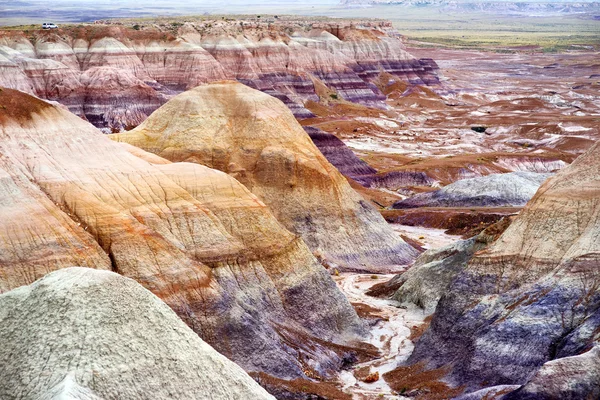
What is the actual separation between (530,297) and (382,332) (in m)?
9.61

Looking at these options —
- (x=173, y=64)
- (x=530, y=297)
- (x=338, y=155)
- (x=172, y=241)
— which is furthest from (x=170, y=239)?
(x=173, y=64)

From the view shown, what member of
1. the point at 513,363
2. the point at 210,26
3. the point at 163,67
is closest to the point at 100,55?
the point at 163,67

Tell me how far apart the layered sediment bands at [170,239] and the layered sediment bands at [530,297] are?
17.8 ft

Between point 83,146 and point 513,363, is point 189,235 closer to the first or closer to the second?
point 83,146

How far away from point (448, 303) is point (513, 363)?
6.14 meters

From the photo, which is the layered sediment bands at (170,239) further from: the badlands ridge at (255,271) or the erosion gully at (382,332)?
the erosion gully at (382,332)

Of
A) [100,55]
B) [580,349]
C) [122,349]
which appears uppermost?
[122,349]

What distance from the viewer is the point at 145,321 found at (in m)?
26.2

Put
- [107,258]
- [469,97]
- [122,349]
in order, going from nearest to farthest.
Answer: [122,349], [107,258], [469,97]

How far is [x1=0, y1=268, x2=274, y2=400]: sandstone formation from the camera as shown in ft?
77.5

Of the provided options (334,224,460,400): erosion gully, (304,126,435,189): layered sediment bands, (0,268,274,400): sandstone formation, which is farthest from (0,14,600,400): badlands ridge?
(304,126,435,189): layered sediment bands

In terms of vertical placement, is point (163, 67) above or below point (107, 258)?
below

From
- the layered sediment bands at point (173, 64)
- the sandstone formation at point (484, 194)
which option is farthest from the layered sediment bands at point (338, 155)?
the layered sediment bands at point (173, 64)

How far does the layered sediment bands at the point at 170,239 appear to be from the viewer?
34.8 meters
